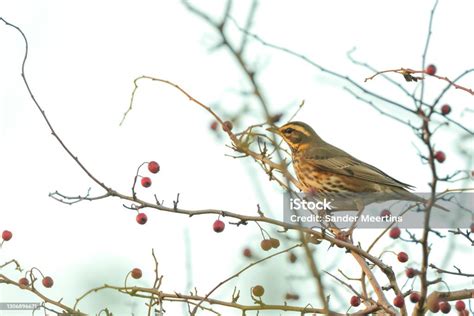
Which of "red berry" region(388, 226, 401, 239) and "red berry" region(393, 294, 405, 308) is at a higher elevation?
"red berry" region(388, 226, 401, 239)

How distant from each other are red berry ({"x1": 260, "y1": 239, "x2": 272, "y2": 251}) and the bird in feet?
8.37

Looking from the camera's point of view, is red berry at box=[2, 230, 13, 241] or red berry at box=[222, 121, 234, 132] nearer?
red berry at box=[222, 121, 234, 132]

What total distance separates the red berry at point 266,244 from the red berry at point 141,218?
874 millimetres

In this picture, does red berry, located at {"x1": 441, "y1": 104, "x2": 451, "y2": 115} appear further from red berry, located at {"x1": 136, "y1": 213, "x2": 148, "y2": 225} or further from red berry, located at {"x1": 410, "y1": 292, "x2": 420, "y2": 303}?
red berry, located at {"x1": 136, "y1": 213, "x2": 148, "y2": 225}

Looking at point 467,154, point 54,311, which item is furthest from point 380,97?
point 54,311

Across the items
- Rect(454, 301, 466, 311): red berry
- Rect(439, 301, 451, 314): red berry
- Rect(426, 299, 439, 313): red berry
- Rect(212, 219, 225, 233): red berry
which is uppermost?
Rect(212, 219, 225, 233): red berry

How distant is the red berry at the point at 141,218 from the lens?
6.01m

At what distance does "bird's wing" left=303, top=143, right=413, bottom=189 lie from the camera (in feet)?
28.7

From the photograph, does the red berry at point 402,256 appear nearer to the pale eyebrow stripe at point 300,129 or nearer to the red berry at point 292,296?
the red berry at point 292,296

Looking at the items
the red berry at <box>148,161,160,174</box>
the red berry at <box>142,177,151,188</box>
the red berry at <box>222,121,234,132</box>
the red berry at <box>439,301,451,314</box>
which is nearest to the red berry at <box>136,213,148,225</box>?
the red berry at <box>142,177,151,188</box>

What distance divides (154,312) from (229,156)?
1.14 metres

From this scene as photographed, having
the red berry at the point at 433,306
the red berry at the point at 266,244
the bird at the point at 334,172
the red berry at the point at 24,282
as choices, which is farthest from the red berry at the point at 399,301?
the bird at the point at 334,172

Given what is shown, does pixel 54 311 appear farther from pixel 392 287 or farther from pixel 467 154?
pixel 467 154

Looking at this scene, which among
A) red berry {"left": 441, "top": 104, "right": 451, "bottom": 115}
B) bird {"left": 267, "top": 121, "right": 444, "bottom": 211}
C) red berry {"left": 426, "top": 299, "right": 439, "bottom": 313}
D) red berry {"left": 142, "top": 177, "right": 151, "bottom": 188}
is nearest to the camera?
red berry {"left": 426, "top": 299, "right": 439, "bottom": 313}
